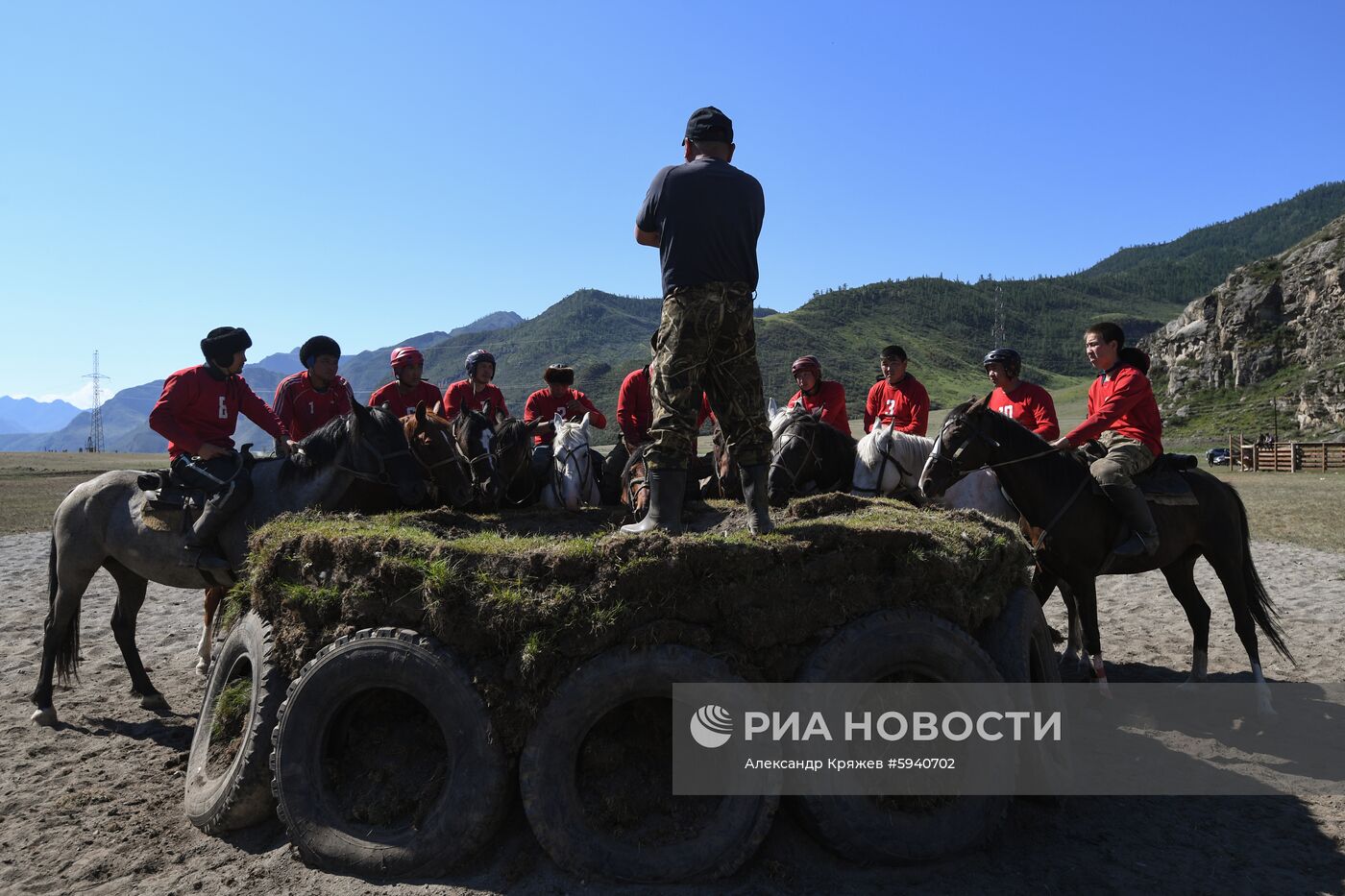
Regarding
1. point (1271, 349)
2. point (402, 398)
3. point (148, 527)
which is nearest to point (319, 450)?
point (148, 527)

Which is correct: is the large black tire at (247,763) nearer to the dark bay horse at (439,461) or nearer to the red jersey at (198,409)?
the dark bay horse at (439,461)

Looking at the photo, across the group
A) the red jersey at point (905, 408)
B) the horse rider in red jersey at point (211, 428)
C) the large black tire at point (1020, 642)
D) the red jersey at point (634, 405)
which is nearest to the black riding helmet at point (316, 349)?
the horse rider in red jersey at point (211, 428)

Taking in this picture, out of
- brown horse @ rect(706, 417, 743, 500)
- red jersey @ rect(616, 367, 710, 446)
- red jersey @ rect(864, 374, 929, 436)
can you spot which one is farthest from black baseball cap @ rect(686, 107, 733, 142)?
red jersey @ rect(864, 374, 929, 436)

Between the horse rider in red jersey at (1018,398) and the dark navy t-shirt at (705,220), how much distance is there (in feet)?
15.4

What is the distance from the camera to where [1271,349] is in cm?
5984

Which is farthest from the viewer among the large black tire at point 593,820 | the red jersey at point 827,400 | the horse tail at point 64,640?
the red jersey at point 827,400

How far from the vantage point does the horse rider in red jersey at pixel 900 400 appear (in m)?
9.11

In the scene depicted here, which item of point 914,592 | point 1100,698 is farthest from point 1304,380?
point 914,592

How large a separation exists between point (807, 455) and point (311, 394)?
5073 millimetres

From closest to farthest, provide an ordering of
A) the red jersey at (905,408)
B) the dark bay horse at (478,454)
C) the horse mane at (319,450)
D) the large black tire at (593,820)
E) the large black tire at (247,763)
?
the large black tire at (593,820) < the large black tire at (247,763) < the horse mane at (319,450) < the dark bay horse at (478,454) < the red jersey at (905,408)

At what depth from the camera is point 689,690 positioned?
4.12 metres

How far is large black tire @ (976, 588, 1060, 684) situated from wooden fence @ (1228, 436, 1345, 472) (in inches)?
1587

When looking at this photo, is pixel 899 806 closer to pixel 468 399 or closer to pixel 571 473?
pixel 571 473

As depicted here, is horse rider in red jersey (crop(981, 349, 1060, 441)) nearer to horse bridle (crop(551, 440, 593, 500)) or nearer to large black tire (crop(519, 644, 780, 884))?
horse bridle (crop(551, 440, 593, 500))
